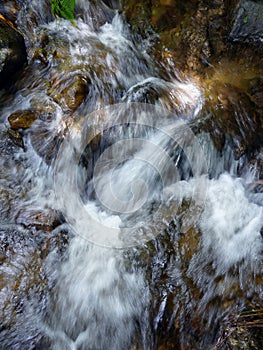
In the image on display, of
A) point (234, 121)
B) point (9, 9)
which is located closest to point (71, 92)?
point (9, 9)

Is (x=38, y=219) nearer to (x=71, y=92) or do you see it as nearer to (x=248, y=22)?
(x=71, y=92)

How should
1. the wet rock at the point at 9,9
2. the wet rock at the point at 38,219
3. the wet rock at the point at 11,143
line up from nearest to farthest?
the wet rock at the point at 38,219 < the wet rock at the point at 11,143 < the wet rock at the point at 9,9

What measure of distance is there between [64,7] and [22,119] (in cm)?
187

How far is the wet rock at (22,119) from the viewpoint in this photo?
3660 millimetres

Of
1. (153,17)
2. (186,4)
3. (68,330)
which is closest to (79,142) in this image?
(68,330)

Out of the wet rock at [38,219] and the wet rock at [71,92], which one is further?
the wet rock at [71,92]

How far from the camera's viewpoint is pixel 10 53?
387 centimetres

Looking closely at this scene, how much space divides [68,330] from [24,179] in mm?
1782

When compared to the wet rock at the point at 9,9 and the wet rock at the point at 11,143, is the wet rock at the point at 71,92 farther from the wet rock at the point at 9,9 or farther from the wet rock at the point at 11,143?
the wet rock at the point at 9,9

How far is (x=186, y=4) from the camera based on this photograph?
4898 millimetres

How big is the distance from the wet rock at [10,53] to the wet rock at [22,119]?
652mm

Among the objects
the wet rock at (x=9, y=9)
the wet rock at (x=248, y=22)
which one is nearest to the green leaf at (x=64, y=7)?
the wet rock at (x=9, y=9)

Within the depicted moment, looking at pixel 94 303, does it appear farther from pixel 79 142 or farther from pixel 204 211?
pixel 79 142

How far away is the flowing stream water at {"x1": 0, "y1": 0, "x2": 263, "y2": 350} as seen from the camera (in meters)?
2.66
